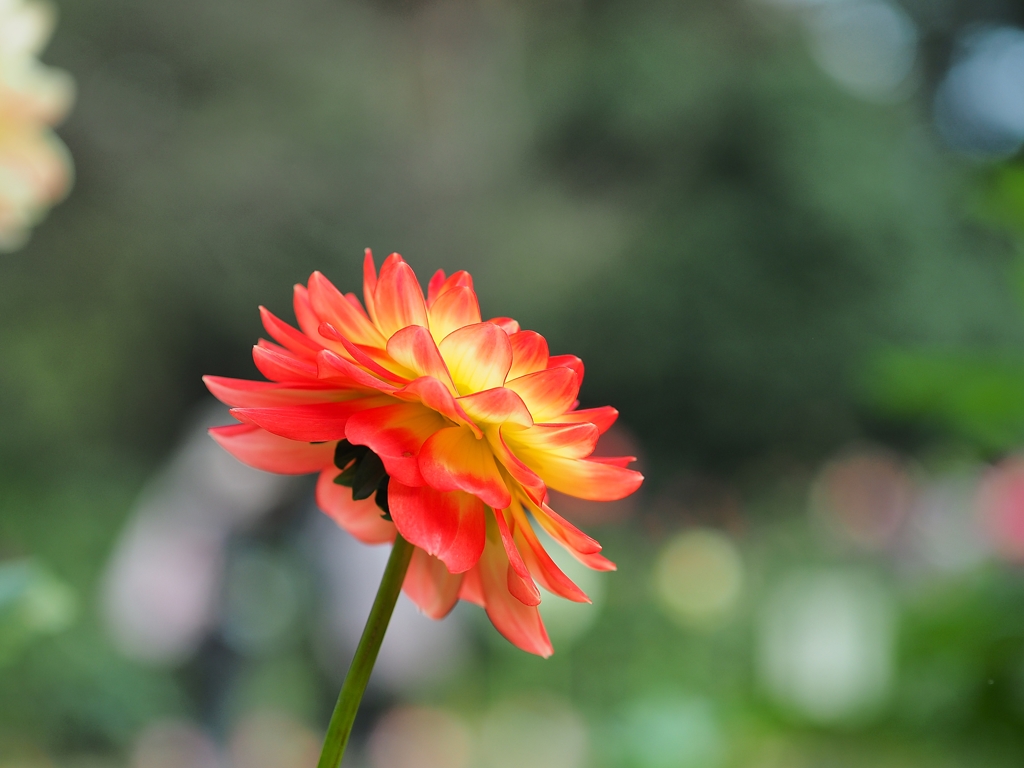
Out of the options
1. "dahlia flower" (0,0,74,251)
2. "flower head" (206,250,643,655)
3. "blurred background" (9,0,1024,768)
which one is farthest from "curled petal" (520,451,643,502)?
"dahlia flower" (0,0,74,251)

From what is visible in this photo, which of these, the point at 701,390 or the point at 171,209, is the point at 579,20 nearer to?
the point at 701,390

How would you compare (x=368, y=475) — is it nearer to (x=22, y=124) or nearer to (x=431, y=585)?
(x=431, y=585)

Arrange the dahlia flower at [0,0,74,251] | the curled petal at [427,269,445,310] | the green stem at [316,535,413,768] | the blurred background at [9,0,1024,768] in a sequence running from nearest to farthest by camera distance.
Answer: the green stem at [316,535,413,768] → the curled petal at [427,269,445,310] → the dahlia flower at [0,0,74,251] → the blurred background at [9,0,1024,768]

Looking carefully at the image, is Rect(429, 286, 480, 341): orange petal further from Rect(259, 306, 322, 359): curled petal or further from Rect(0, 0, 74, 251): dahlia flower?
Rect(0, 0, 74, 251): dahlia flower

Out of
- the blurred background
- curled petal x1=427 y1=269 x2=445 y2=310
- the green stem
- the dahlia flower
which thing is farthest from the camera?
the blurred background

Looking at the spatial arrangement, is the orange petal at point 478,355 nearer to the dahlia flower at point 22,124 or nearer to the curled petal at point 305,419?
the curled petal at point 305,419

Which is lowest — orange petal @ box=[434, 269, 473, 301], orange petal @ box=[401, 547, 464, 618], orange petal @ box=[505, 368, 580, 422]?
orange petal @ box=[401, 547, 464, 618]

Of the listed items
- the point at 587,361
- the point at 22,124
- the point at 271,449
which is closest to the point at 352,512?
the point at 271,449
